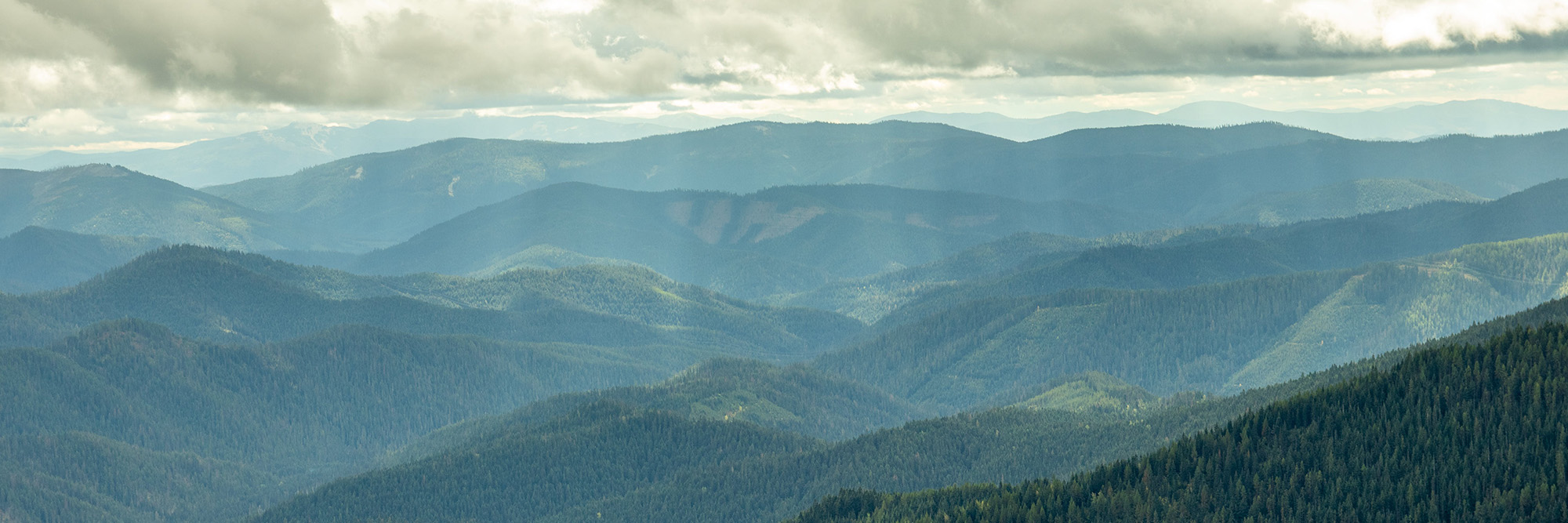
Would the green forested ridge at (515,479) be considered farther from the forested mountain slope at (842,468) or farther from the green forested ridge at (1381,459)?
the green forested ridge at (1381,459)

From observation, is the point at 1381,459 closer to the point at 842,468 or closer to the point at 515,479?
the point at 842,468

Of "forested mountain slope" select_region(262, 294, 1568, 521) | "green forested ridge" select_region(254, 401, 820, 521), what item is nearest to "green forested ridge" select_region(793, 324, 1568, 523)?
"forested mountain slope" select_region(262, 294, 1568, 521)

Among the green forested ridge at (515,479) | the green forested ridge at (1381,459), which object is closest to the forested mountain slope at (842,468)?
the green forested ridge at (515,479)

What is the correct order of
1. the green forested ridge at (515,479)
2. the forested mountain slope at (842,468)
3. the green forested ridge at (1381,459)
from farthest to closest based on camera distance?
the green forested ridge at (515,479) < the forested mountain slope at (842,468) < the green forested ridge at (1381,459)

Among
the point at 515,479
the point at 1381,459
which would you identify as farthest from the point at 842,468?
the point at 1381,459

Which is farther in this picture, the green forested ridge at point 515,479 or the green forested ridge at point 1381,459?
the green forested ridge at point 515,479

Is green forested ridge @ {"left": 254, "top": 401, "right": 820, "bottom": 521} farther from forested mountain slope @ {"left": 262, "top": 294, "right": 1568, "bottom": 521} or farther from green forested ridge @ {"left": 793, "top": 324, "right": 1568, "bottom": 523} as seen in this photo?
green forested ridge @ {"left": 793, "top": 324, "right": 1568, "bottom": 523}

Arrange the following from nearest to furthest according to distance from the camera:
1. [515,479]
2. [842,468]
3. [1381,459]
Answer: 1. [1381,459]
2. [842,468]
3. [515,479]

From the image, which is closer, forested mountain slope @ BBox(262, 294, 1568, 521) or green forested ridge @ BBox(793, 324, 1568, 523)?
green forested ridge @ BBox(793, 324, 1568, 523)

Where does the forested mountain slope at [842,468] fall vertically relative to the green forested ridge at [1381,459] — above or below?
below
